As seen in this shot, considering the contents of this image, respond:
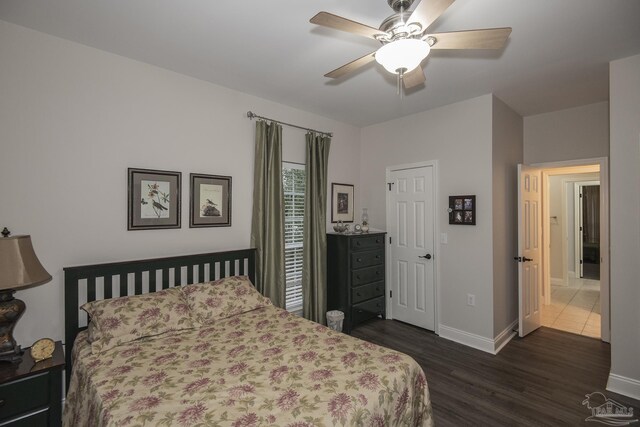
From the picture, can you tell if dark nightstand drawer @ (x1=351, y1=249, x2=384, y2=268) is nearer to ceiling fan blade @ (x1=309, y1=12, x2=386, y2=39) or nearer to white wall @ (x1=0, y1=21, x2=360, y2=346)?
white wall @ (x1=0, y1=21, x2=360, y2=346)

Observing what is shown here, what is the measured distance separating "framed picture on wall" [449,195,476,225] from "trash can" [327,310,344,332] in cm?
175

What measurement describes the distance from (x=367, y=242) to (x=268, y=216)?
4.60 feet

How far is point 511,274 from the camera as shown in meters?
3.65

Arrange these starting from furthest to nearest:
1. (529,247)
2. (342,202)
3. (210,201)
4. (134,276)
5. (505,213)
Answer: (342,202)
(529,247)
(505,213)
(210,201)
(134,276)

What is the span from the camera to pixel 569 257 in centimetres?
627

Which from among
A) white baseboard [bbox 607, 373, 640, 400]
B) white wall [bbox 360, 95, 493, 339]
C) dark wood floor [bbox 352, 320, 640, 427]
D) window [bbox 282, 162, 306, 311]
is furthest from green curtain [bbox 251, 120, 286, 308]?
white baseboard [bbox 607, 373, 640, 400]

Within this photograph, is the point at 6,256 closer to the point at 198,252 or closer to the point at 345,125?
the point at 198,252

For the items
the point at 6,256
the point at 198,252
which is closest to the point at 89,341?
the point at 6,256

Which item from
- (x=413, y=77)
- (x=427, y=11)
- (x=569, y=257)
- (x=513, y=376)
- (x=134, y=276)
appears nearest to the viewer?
(x=427, y=11)

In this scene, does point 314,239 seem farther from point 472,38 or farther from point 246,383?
point 472,38

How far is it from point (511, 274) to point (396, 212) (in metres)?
1.59

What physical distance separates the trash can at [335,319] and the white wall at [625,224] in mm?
2480

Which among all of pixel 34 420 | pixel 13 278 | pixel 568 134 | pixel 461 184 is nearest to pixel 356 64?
pixel 461 184

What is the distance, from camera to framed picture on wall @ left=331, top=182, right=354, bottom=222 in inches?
164
